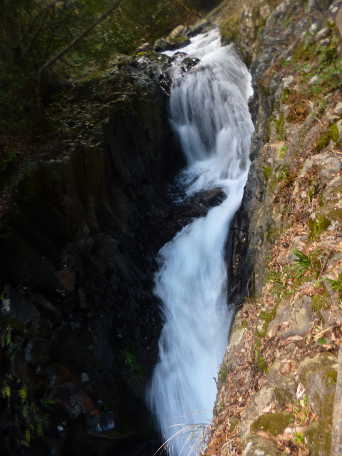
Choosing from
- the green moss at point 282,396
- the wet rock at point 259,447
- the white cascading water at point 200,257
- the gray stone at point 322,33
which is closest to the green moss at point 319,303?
the green moss at point 282,396

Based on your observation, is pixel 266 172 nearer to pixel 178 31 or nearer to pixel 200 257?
pixel 200 257

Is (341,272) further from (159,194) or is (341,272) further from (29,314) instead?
(159,194)

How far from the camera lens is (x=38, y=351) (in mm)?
5074

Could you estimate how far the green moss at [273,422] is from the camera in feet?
7.22

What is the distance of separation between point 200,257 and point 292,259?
4288mm

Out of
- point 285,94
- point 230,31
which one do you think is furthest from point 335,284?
point 230,31

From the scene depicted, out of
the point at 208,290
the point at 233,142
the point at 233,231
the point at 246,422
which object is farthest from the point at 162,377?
the point at 233,142

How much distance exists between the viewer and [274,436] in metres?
2.20

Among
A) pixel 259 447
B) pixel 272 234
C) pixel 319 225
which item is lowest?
pixel 259 447

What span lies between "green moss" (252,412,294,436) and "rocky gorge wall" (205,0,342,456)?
0.03 ft

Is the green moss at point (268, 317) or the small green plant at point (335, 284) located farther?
the green moss at point (268, 317)

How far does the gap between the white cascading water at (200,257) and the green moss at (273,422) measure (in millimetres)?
1600

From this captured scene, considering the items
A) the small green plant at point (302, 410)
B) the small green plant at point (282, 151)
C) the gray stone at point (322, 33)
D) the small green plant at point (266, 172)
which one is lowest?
the small green plant at point (302, 410)

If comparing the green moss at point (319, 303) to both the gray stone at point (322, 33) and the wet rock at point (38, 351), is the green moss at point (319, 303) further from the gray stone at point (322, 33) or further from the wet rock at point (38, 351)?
the gray stone at point (322, 33)
